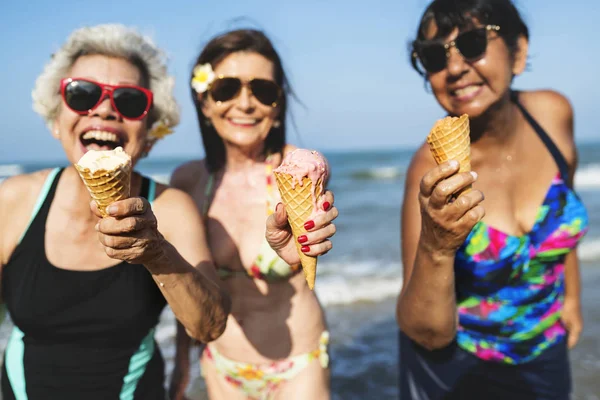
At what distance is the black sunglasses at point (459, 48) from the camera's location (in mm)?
2744

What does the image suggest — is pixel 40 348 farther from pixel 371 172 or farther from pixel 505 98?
pixel 371 172

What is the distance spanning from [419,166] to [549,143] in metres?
0.98

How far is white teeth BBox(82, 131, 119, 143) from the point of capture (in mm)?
2541

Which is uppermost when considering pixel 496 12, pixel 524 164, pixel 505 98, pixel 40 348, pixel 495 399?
pixel 496 12

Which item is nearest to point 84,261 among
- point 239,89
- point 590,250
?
point 239,89

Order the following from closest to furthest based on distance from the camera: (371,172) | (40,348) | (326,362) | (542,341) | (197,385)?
(40,348) → (542,341) → (326,362) → (197,385) → (371,172)

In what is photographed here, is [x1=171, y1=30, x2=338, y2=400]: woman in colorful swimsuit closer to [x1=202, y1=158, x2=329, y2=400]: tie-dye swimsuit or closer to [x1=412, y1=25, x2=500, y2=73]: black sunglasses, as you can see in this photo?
[x1=202, y1=158, x2=329, y2=400]: tie-dye swimsuit

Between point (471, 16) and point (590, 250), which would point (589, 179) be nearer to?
point (590, 250)

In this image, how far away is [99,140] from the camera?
103 inches

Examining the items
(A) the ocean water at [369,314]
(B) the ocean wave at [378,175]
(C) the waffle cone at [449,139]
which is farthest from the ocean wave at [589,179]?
(C) the waffle cone at [449,139]

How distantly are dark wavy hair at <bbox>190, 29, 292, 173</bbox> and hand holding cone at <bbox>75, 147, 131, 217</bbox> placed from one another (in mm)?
1724

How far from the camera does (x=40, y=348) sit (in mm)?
2564

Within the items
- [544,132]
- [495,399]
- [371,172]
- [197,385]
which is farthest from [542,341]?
[371,172]

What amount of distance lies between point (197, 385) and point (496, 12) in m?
4.91
